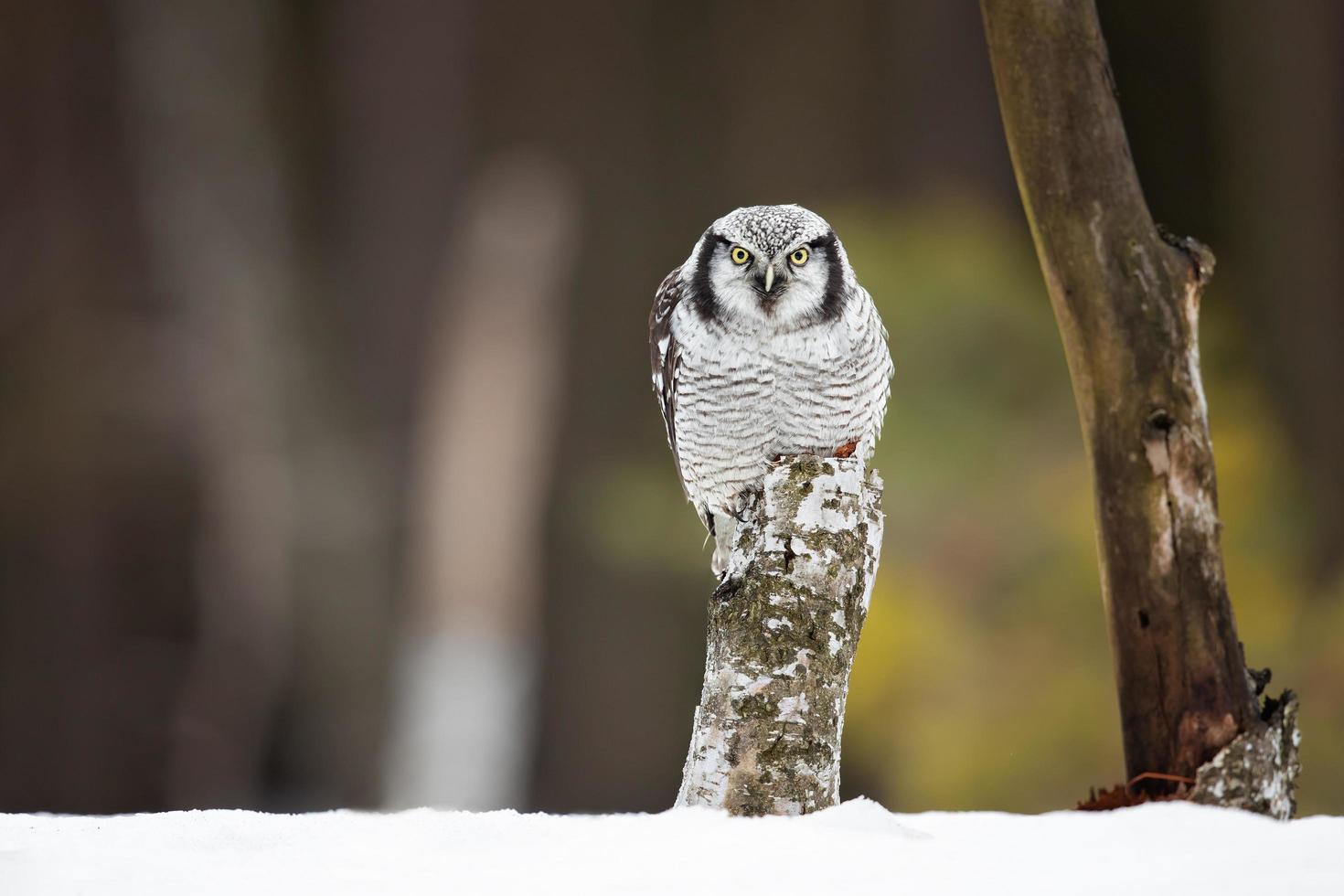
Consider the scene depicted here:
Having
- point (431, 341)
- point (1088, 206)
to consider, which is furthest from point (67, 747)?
point (1088, 206)

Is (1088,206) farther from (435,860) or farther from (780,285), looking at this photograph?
(435,860)

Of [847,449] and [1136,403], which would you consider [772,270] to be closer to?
[847,449]

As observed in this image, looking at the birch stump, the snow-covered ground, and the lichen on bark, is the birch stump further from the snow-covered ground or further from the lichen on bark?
the lichen on bark

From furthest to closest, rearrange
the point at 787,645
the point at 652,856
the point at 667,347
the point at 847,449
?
the point at 667,347, the point at 847,449, the point at 787,645, the point at 652,856

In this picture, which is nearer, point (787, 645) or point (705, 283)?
point (787, 645)

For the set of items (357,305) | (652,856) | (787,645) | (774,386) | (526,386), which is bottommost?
(652,856)

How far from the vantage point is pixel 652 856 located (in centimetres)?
159

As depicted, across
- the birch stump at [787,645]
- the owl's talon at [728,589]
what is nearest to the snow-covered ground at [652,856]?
the birch stump at [787,645]

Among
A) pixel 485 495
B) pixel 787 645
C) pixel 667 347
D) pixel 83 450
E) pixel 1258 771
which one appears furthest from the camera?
pixel 485 495

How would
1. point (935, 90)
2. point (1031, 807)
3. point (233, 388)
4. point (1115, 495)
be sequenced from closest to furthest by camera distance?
point (1115, 495) < point (1031, 807) < point (233, 388) < point (935, 90)

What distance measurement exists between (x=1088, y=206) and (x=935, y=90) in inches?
130

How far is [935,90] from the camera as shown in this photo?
210 inches

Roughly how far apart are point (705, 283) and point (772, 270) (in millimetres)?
221

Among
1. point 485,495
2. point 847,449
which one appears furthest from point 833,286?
point 485,495
